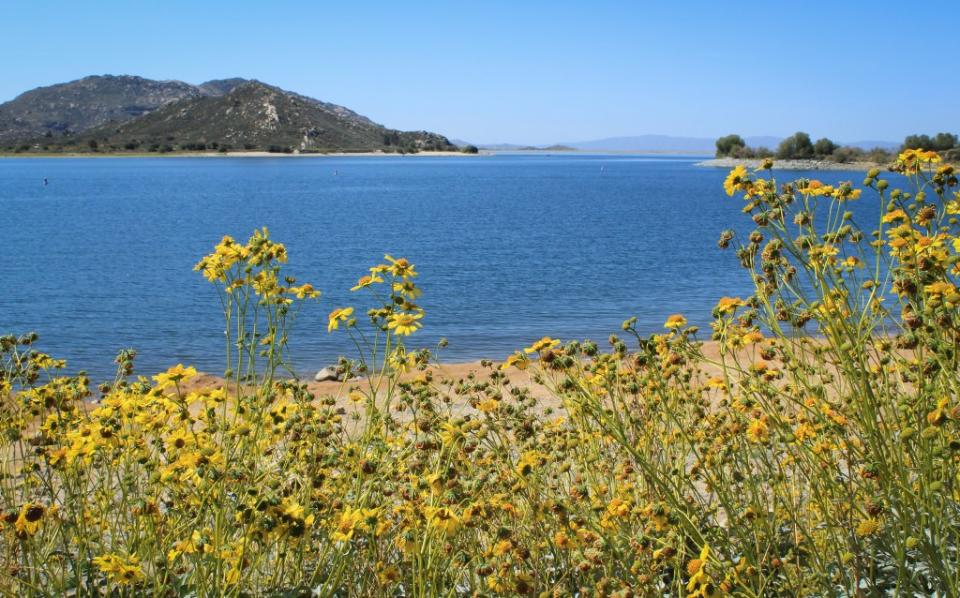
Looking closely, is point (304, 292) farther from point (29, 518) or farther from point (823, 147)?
point (823, 147)

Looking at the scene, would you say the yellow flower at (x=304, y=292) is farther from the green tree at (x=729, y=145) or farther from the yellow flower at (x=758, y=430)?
the green tree at (x=729, y=145)

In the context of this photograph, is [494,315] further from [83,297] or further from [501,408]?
[501,408]

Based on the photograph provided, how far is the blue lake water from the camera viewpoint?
16.8 m

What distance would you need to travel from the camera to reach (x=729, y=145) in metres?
144

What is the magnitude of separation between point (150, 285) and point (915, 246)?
22233mm

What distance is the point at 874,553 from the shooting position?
3281 millimetres

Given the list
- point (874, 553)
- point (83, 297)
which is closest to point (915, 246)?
point (874, 553)

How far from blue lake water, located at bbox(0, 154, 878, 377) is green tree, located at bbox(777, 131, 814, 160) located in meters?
62.5

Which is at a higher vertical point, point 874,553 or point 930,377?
point 930,377

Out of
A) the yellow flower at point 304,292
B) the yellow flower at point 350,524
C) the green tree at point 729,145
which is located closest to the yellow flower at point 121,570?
the yellow flower at point 350,524

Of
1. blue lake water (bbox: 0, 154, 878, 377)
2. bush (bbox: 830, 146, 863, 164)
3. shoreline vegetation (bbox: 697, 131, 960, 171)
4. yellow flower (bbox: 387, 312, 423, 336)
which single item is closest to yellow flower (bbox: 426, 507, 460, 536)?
yellow flower (bbox: 387, 312, 423, 336)

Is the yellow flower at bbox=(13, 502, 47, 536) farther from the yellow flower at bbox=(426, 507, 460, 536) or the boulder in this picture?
the boulder

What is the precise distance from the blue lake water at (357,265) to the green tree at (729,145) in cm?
8511

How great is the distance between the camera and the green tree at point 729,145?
458 feet
